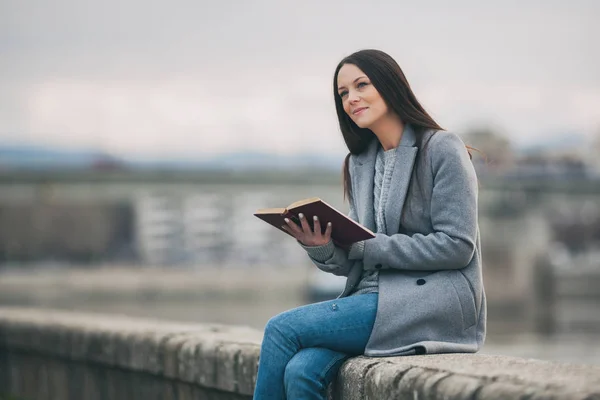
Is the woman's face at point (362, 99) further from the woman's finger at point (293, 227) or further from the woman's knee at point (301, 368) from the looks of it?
the woman's knee at point (301, 368)

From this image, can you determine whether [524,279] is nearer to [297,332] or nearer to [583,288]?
[583,288]

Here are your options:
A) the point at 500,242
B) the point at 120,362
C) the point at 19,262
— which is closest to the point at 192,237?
the point at 19,262

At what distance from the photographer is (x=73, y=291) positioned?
53.0 metres

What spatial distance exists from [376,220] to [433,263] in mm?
335

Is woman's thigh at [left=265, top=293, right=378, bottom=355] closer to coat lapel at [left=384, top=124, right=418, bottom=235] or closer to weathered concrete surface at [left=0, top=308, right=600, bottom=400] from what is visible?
weathered concrete surface at [left=0, top=308, right=600, bottom=400]

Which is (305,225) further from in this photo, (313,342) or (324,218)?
(313,342)

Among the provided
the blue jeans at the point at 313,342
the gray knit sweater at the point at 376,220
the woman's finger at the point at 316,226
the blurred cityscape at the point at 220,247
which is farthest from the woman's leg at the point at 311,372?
the blurred cityscape at the point at 220,247

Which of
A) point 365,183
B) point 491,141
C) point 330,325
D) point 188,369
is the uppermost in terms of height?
point 365,183

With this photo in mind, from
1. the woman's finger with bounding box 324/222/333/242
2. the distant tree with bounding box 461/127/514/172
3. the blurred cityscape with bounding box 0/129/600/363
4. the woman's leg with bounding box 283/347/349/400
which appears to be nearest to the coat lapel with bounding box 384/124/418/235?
the woman's finger with bounding box 324/222/333/242

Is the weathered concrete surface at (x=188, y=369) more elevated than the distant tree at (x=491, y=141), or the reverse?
the weathered concrete surface at (x=188, y=369)

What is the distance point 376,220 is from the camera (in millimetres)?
3818

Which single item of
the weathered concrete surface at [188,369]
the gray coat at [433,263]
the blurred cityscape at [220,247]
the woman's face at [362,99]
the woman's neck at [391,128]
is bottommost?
the blurred cityscape at [220,247]

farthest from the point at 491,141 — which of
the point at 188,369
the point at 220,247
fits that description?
the point at 188,369

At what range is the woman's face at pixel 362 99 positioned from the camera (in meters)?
3.80
